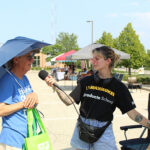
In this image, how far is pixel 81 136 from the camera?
2609mm

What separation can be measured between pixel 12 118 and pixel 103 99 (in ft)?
2.92

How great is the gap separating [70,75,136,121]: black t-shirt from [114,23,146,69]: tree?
3307cm

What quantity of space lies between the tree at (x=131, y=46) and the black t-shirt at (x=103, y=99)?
33.1 m

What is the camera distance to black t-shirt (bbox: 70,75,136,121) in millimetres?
2621

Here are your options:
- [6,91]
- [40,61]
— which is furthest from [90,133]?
[40,61]

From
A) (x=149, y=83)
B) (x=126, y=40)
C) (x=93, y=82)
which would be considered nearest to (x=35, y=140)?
(x=93, y=82)

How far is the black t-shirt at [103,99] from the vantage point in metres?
2.62

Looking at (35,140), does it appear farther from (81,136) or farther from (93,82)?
(93,82)

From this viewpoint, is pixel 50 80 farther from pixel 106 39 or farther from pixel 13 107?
pixel 106 39

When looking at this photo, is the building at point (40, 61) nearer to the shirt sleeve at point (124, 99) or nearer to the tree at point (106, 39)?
the tree at point (106, 39)

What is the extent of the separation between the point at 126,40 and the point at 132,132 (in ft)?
108

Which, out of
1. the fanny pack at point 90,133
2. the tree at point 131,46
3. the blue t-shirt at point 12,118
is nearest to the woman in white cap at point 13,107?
the blue t-shirt at point 12,118

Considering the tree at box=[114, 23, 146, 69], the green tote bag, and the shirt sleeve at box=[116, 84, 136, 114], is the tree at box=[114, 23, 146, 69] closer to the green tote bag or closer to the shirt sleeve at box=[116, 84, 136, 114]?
the shirt sleeve at box=[116, 84, 136, 114]

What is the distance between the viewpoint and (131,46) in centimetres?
3681
